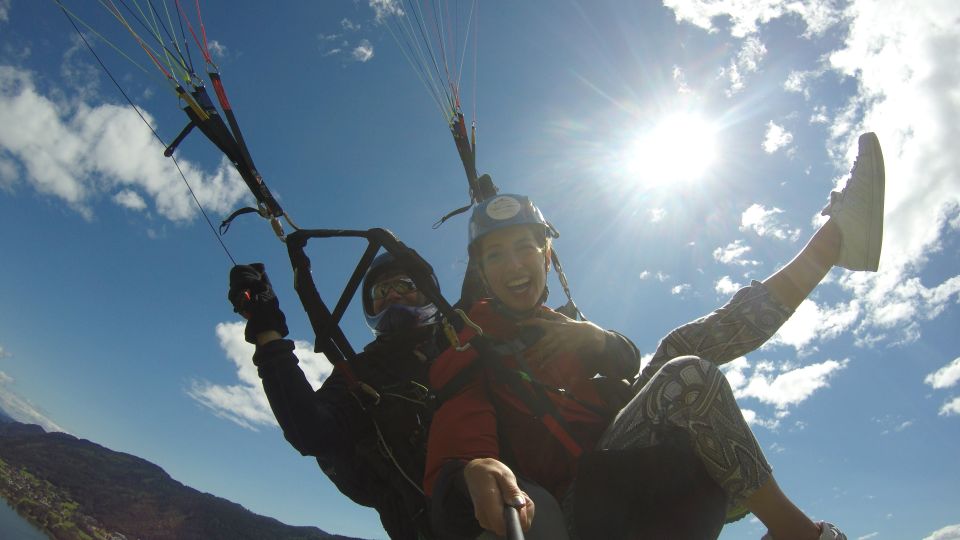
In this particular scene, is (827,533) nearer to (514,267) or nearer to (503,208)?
(514,267)

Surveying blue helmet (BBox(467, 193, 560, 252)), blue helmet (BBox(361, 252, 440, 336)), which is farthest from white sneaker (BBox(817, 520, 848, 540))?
blue helmet (BBox(361, 252, 440, 336))

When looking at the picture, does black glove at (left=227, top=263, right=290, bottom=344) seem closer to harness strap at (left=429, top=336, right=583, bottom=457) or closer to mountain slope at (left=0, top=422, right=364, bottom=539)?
harness strap at (left=429, top=336, right=583, bottom=457)

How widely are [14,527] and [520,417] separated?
127556mm

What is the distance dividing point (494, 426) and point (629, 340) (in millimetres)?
749

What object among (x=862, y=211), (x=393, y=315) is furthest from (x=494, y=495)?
(x=393, y=315)

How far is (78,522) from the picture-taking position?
93625 mm

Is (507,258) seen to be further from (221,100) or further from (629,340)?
(221,100)

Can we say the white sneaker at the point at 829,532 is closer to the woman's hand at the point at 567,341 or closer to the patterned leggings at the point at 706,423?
the patterned leggings at the point at 706,423

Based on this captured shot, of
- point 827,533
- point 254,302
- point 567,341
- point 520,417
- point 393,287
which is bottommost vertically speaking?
point 827,533

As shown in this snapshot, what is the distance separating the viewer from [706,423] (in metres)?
1.25

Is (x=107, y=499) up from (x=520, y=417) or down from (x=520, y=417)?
up

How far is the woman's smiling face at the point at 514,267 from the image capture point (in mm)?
2287

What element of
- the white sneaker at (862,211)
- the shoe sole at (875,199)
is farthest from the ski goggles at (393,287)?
the shoe sole at (875,199)

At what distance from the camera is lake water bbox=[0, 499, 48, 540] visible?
7994 cm
